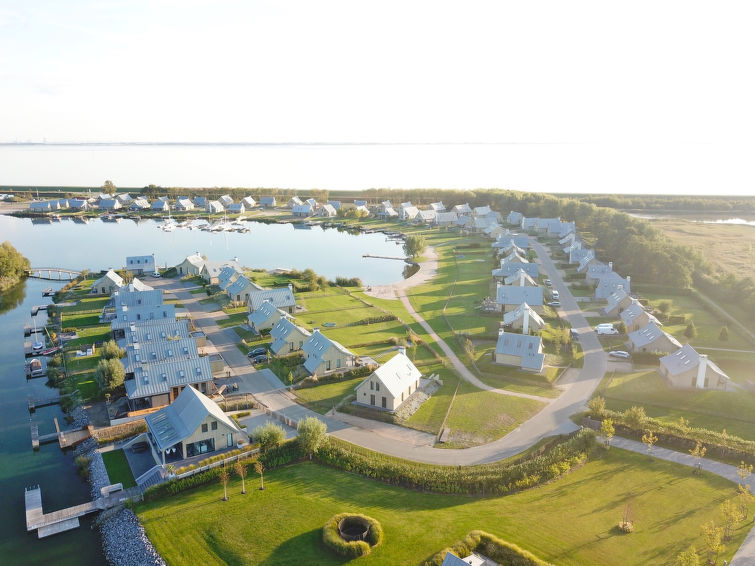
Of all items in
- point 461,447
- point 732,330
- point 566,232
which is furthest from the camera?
point 566,232

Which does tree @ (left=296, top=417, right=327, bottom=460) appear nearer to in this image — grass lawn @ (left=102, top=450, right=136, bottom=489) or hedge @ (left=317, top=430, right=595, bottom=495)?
hedge @ (left=317, top=430, right=595, bottom=495)

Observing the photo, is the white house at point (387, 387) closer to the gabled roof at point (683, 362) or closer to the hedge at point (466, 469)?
the hedge at point (466, 469)

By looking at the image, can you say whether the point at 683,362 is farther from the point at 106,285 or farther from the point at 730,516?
the point at 106,285

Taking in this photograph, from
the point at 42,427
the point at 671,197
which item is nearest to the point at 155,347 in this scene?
the point at 42,427

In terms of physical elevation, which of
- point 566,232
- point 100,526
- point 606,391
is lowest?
point 100,526

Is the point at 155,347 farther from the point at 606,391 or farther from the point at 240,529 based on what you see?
the point at 606,391

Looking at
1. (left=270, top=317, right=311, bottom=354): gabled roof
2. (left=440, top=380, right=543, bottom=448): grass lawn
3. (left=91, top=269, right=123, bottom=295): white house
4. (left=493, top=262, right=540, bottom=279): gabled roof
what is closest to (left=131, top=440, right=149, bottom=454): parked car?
(left=270, top=317, right=311, bottom=354): gabled roof

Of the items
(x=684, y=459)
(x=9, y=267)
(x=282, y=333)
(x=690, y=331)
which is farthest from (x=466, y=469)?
(x=9, y=267)
